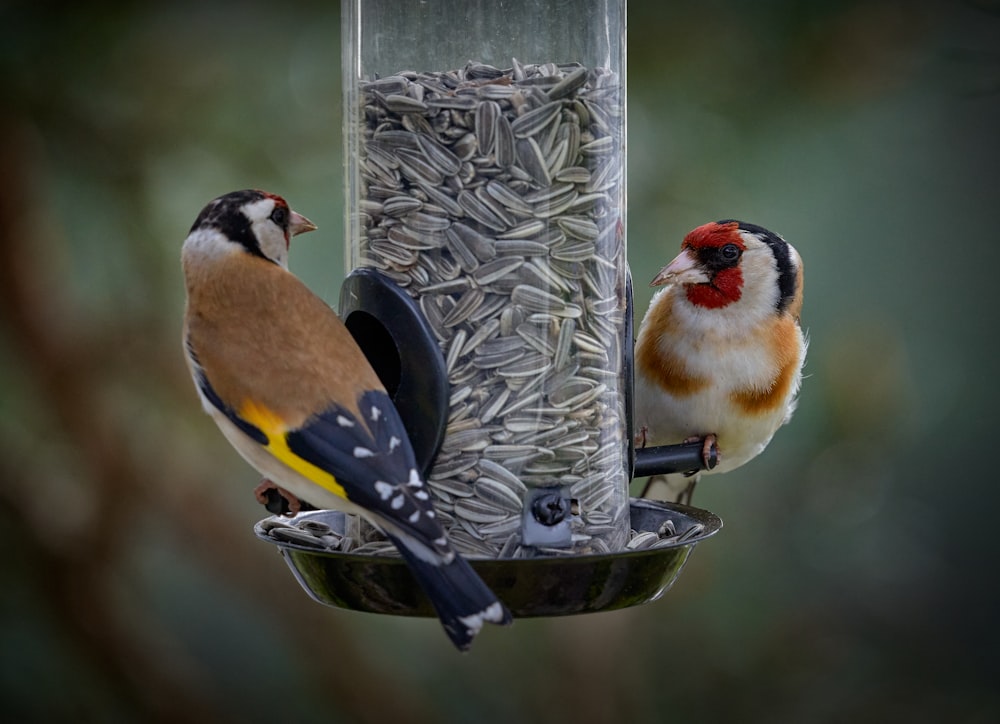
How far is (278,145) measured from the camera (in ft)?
20.3

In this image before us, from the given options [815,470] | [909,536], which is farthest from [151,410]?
[909,536]

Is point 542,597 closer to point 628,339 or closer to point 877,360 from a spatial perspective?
point 628,339

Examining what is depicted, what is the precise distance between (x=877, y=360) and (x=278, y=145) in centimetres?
279

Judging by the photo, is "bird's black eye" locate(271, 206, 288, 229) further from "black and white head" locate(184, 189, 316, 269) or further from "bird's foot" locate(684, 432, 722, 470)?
"bird's foot" locate(684, 432, 722, 470)

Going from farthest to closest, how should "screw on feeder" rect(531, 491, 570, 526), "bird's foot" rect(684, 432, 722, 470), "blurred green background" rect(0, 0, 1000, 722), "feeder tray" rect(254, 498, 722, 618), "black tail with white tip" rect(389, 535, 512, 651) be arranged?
1. "blurred green background" rect(0, 0, 1000, 722)
2. "bird's foot" rect(684, 432, 722, 470)
3. "screw on feeder" rect(531, 491, 570, 526)
4. "feeder tray" rect(254, 498, 722, 618)
5. "black tail with white tip" rect(389, 535, 512, 651)

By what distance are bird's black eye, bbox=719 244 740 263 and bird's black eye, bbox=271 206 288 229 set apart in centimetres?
145

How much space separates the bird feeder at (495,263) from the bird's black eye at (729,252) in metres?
0.93

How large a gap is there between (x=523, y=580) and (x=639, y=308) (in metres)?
3.39

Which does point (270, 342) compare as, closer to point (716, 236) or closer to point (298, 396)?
point (298, 396)

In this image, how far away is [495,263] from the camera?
11.4 ft

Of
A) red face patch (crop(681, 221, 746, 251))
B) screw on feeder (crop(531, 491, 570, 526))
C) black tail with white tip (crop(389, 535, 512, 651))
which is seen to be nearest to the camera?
black tail with white tip (crop(389, 535, 512, 651))

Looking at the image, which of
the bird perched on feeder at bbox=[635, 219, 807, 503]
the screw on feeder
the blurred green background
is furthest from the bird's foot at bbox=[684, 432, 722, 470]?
the blurred green background

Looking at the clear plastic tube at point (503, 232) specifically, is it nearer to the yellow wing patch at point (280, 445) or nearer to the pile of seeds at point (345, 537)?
the pile of seeds at point (345, 537)

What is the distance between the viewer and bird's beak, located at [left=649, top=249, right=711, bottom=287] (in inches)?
175
